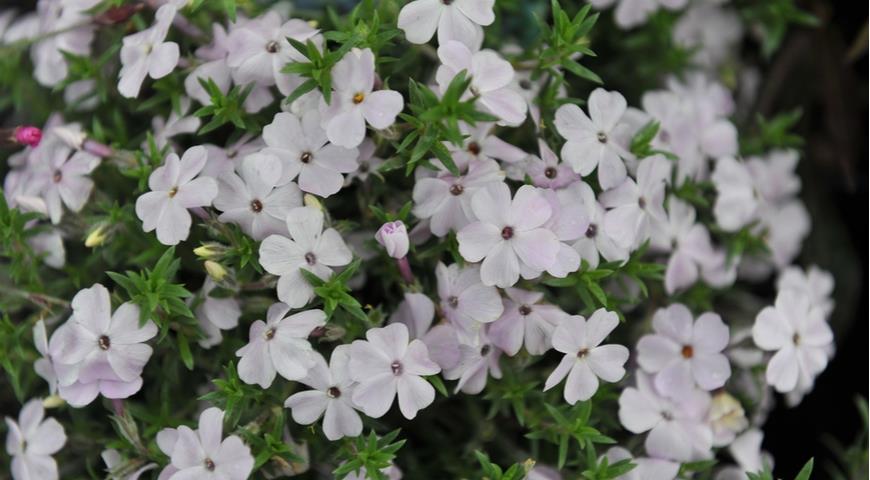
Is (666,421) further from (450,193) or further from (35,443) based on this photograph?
(35,443)

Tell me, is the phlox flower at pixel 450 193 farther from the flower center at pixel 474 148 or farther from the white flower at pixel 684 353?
the white flower at pixel 684 353

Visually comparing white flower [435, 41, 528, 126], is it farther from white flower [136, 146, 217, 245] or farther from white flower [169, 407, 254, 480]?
white flower [169, 407, 254, 480]

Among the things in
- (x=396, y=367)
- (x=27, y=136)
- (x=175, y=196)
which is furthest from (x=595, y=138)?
(x=27, y=136)

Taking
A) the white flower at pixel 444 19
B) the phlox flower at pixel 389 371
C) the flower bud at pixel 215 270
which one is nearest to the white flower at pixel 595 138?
the white flower at pixel 444 19

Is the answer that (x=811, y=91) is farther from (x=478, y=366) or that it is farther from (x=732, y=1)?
(x=478, y=366)

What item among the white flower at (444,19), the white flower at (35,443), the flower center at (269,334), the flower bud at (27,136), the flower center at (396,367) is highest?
the white flower at (444,19)
